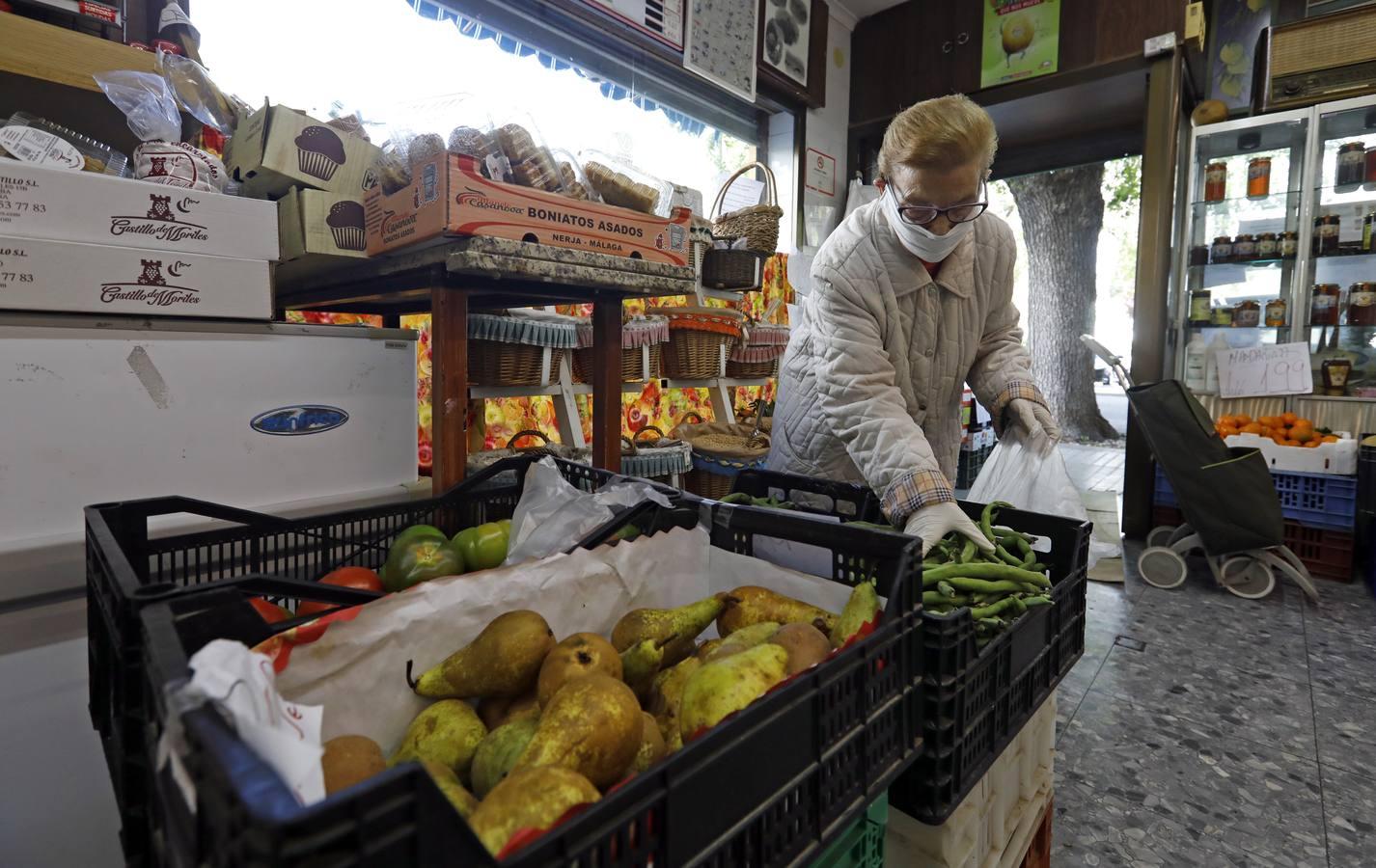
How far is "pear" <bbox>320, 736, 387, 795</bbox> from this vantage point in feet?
1.68

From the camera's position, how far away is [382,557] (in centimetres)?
111

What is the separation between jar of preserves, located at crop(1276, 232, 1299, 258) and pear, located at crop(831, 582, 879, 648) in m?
4.21

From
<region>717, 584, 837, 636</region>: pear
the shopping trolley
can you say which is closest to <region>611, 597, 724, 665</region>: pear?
<region>717, 584, 837, 636</region>: pear

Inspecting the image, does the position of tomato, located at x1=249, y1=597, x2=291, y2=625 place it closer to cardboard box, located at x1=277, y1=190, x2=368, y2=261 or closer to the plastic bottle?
cardboard box, located at x1=277, y1=190, x2=368, y2=261

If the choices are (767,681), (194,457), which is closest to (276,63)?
(194,457)

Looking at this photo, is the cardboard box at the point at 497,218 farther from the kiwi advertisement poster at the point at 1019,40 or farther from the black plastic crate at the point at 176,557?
the kiwi advertisement poster at the point at 1019,40

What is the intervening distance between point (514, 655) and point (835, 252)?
51.0 inches

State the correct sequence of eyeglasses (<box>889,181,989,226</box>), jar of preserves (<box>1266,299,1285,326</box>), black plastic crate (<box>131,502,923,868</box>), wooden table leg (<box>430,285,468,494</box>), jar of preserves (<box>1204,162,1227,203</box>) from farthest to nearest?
1. jar of preserves (<box>1204,162,1227,203</box>)
2. jar of preserves (<box>1266,299,1285,326</box>)
3. eyeglasses (<box>889,181,989,226</box>)
4. wooden table leg (<box>430,285,468,494</box>)
5. black plastic crate (<box>131,502,923,868</box>)

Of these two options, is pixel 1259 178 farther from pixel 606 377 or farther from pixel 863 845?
pixel 863 845

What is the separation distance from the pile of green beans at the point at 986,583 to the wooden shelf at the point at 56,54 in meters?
1.61

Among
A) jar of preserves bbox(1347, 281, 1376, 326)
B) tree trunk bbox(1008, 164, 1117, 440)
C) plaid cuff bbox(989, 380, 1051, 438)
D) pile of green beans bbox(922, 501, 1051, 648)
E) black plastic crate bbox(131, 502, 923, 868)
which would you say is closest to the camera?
black plastic crate bbox(131, 502, 923, 868)

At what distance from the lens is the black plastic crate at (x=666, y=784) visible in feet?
1.00

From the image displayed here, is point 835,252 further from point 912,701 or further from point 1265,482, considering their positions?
point 1265,482

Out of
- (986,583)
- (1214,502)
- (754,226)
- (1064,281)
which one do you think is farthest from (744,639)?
(1064,281)
